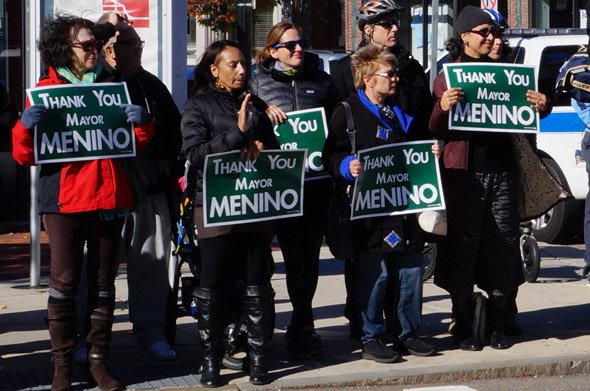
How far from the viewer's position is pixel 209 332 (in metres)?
7.26

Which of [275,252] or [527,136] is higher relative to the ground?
[527,136]

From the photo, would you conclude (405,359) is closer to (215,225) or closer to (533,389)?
(533,389)

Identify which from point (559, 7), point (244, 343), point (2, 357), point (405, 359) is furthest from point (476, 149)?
point (559, 7)

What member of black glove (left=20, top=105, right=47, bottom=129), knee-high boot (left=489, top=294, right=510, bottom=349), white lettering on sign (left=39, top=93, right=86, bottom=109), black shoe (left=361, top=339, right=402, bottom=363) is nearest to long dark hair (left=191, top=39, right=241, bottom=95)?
white lettering on sign (left=39, top=93, right=86, bottom=109)

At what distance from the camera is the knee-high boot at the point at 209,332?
23.8ft

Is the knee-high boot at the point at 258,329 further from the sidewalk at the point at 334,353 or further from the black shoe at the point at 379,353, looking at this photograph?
the black shoe at the point at 379,353

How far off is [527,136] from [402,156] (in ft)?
3.38

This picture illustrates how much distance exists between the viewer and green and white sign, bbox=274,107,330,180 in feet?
25.7

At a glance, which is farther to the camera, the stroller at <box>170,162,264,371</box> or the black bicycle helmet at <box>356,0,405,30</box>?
the black bicycle helmet at <box>356,0,405,30</box>

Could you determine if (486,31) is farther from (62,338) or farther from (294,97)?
(62,338)

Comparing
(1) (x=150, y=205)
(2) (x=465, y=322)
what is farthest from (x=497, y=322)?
(1) (x=150, y=205)

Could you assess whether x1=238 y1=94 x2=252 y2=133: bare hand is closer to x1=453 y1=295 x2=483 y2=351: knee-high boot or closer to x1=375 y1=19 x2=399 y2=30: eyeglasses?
x1=375 y1=19 x2=399 y2=30: eyeglasses

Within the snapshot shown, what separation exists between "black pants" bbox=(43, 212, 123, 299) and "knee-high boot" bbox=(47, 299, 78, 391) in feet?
0.24

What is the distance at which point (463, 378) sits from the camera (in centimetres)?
775
